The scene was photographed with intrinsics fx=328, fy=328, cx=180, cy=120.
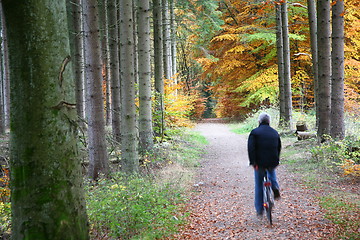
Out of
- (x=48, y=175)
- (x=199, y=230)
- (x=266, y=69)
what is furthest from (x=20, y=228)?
(x=266, y=69)

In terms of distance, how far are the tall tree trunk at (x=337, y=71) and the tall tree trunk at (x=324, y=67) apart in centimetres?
71

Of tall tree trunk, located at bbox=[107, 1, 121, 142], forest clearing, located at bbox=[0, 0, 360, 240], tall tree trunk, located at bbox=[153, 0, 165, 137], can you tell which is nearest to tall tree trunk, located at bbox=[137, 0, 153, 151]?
forest clearing, located at bbox=[0, 0, 360, 240]

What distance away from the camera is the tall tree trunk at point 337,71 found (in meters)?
10.3

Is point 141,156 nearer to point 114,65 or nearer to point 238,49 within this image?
point 114,65

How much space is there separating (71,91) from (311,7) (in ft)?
47.6

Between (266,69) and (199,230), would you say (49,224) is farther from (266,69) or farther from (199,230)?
(266,69)

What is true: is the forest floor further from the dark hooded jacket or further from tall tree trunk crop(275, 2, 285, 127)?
tall tree trunk crop(275, 2, 285, 127)

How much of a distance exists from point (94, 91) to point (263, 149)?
15.3 feet

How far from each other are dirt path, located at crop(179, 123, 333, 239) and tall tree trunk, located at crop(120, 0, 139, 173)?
2.03 metres

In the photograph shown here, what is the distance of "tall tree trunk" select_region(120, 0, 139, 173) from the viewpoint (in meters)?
8.42

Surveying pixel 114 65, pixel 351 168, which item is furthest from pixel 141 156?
pixel 351 168

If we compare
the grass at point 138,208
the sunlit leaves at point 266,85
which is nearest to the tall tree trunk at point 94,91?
the grass at point 138,208

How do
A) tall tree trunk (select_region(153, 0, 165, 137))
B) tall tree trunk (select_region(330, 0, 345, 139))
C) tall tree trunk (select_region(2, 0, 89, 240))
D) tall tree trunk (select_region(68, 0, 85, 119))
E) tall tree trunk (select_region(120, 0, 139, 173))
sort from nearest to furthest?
→ 1. tall tree trunk (select_region(2, 0, 89, 240))
2. tall tree trunk (select_region(120, 0, 139, 173))
3. tall tree trunk (select_region(330, 0, 345, 139))
4. tall tree trunk (select_region(68, 0, 85, 119))
5. tall tree trunk (select_region(153, 0, 165, 137))

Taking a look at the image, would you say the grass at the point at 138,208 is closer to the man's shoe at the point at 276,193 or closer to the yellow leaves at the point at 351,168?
the man's shoe at the point at 276,193
